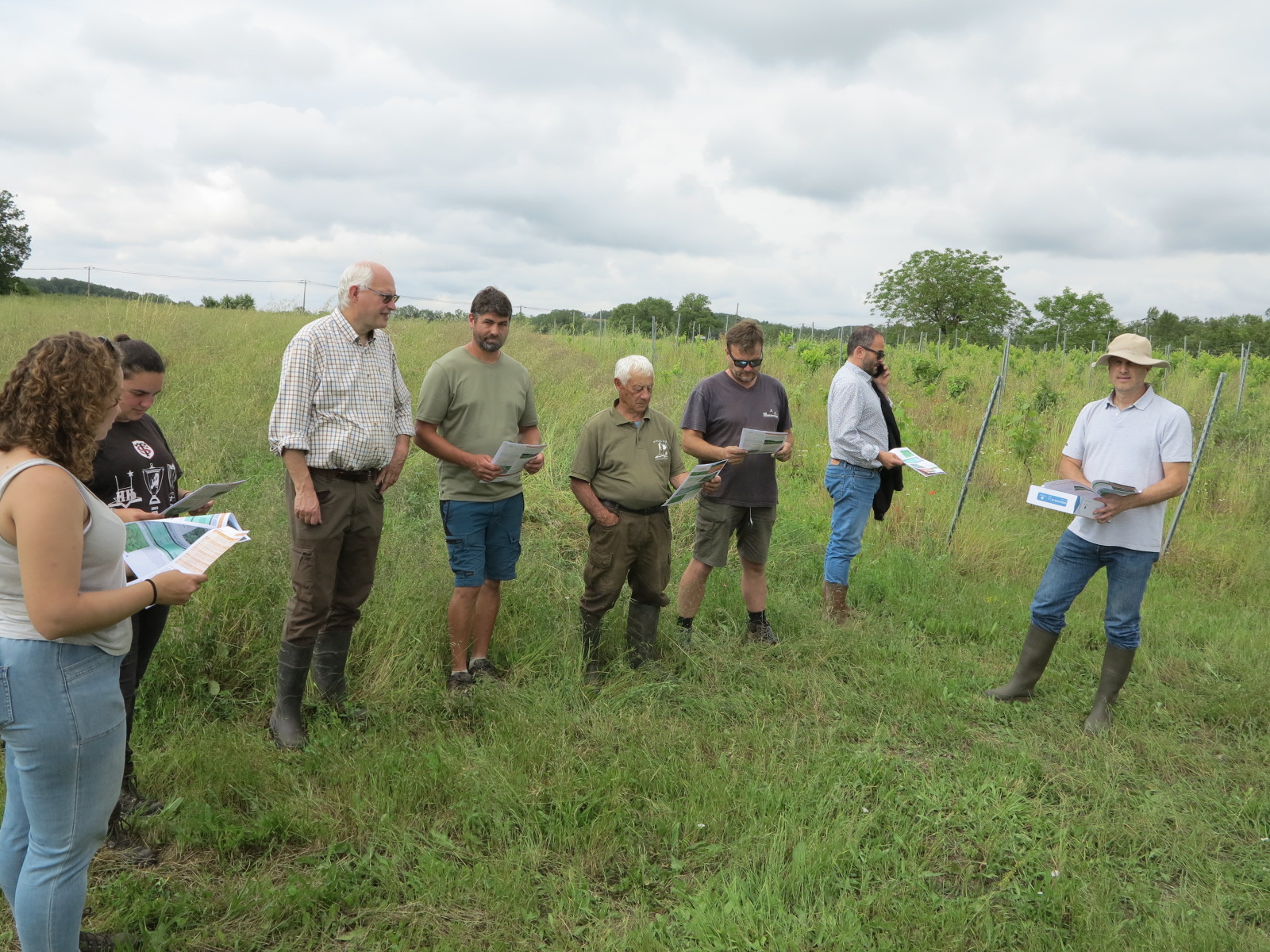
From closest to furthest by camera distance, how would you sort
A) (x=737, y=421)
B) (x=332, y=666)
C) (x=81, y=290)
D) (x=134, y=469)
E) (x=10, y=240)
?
(x=134, y=469) < (x=332, y=666) < (x=737, y=421) < (x=81, y=290) < (x=10, y=240)

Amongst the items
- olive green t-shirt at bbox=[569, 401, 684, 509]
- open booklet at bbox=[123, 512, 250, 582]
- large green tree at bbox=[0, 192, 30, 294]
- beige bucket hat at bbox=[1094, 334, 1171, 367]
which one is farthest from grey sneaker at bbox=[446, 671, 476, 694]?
large green tree at bbox=[0, 192, 30, 294]

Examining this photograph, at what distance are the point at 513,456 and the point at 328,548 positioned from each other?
0.94 metres

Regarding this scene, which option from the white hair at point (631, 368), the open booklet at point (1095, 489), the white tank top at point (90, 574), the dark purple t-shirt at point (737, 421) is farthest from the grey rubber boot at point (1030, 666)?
the white tank top at point (90, 574)

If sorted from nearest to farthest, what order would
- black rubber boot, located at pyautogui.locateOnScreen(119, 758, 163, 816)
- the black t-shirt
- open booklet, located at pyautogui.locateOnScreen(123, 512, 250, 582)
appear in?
open booklet, located at pyautogui.locateOnScreen(123, 512, 250, 582)
the black t-shirt
black rubber boot, located at pyautogui.locateOnScreen(119, 758, 163, 816)

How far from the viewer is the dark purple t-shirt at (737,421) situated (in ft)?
15.7

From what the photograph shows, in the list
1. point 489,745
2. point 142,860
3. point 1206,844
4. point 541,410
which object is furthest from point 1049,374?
point 142,860

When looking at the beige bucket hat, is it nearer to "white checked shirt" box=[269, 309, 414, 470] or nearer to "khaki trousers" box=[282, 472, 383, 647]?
"white checked shirt" box=[269, 309, 414, 470]

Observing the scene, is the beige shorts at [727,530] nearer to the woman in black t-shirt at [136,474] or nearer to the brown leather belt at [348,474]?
the brown leather belt at [348,474]

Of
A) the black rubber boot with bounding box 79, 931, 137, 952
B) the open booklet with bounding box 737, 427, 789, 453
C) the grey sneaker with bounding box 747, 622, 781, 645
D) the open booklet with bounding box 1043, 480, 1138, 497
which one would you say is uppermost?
the open booklet with bounding box 737, 427, 789, 453

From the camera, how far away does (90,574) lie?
1973mm

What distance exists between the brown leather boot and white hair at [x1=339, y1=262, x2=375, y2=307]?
3540 mm

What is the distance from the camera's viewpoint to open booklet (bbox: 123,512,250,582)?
2.19 m

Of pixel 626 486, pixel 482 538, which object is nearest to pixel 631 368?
pixel 626 486

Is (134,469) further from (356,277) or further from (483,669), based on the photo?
(483,669)
